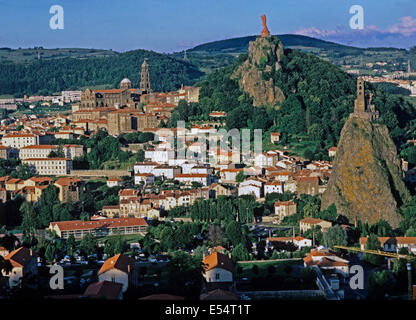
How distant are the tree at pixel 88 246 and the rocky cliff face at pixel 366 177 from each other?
7963 millimetres

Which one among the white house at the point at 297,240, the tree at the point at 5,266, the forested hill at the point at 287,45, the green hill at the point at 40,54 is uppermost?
the forested hill at the point at 287,45

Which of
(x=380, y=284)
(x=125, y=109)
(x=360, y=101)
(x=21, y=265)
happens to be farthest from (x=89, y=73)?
(x=380, y=284)

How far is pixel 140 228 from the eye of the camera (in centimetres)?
2516

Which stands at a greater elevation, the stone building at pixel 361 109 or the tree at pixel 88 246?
the stone building at pixel 361 109

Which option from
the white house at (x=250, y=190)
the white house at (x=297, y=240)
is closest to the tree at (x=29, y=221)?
the white house at (x=297, y=240)

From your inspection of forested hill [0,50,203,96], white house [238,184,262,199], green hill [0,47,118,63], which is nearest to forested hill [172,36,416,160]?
white house [238,184,262,199]

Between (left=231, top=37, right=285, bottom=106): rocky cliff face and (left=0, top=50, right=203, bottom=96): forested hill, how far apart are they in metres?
26.3

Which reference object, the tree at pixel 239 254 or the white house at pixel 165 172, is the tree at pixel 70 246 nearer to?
the tree at pixel 239 254

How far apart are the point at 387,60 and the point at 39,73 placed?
34.7m

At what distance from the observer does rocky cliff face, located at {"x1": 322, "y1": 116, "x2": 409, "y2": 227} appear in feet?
83.9

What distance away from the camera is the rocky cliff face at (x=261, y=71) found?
128ft

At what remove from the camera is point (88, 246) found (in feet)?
71.1
